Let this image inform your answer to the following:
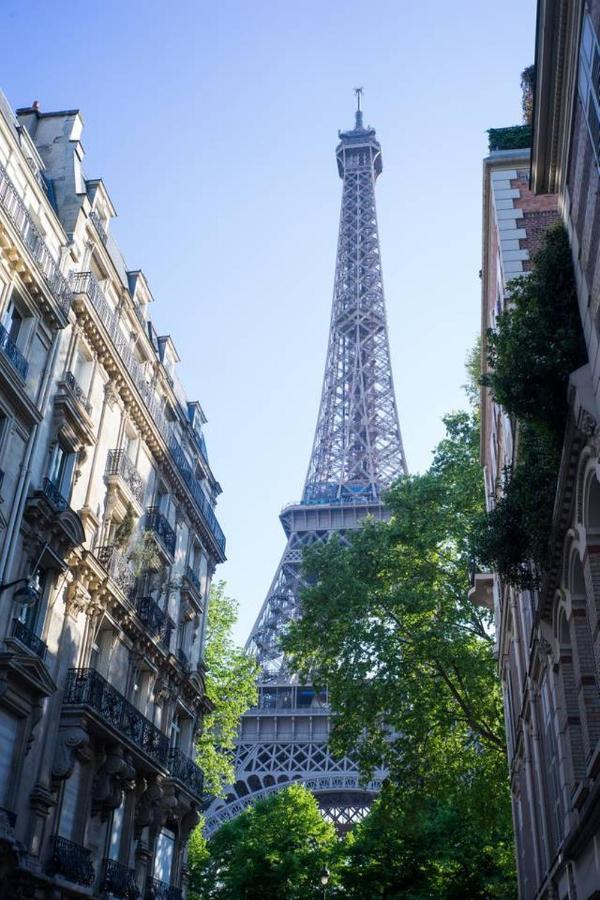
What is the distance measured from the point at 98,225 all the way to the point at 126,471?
7.38 meters

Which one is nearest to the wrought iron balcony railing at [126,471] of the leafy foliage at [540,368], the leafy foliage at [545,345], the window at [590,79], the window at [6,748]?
the window at [6,748]

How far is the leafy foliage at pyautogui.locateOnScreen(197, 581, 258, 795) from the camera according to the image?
36.1m

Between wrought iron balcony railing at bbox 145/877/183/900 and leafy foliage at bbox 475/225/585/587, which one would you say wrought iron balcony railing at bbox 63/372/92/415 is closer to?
leafy foliage at bbox 475/225/585/587

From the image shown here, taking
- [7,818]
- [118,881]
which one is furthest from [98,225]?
[118,881]

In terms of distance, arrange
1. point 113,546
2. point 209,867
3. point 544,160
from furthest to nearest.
→ point 209,867, point 113,546, point 544,160

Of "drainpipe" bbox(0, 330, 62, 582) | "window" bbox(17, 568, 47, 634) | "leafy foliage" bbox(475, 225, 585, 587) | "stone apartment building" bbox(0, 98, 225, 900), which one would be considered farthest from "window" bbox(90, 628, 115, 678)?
"leafy foliage" bbox(475, 225, 585, 587)

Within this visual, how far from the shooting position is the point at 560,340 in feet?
45.7

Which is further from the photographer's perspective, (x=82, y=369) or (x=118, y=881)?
(x=82, y=369)

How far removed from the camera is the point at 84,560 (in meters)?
22.8

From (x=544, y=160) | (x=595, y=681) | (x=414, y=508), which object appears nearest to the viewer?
(x=595, y=681)

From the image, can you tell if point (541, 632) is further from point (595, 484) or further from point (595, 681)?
point (595, 484)

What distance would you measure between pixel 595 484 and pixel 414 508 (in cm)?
2011

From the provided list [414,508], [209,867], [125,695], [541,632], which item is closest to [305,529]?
[209,867]

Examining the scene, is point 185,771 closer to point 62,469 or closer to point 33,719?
point 33,719
